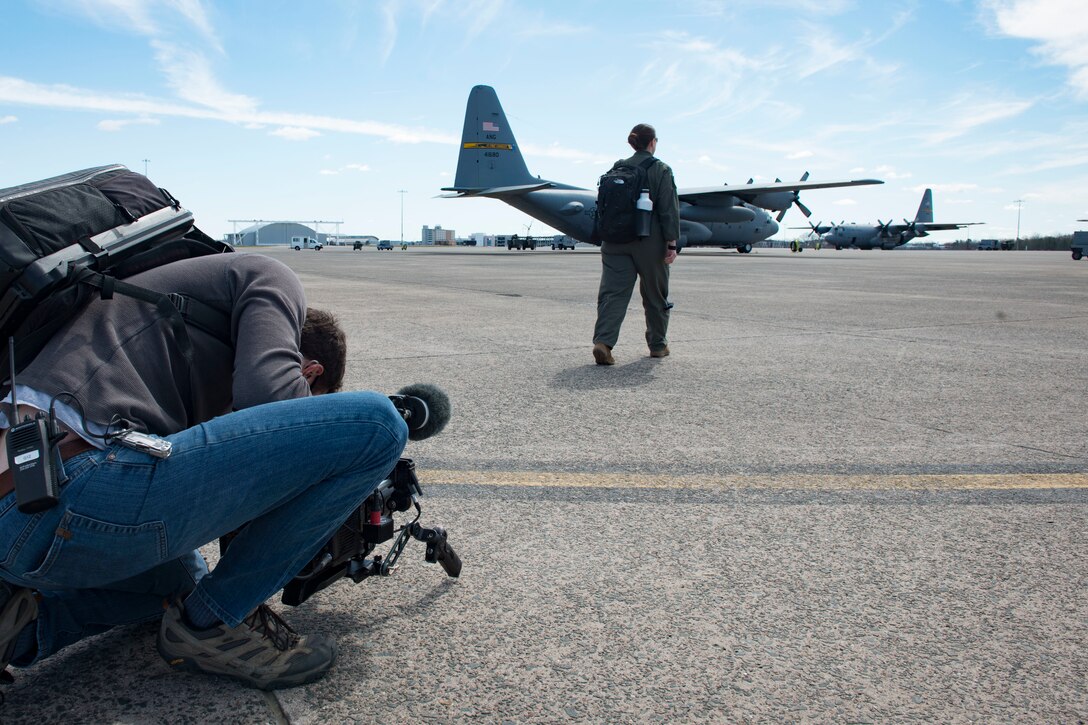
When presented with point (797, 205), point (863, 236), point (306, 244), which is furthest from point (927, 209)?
point (306, 244)

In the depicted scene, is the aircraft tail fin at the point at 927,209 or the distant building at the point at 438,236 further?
the distant building at the point at 438,236

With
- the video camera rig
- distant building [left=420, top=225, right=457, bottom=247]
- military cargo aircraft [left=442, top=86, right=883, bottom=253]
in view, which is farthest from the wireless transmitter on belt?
distant building [left=420, top=225, right=457, bottom=247]

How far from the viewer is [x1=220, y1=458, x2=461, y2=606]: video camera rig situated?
7.57 ft

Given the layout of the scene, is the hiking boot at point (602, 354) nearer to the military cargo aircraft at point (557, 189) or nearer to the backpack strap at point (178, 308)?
the backpack strap at point (178, 308)

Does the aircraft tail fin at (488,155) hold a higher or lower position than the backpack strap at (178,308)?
higher

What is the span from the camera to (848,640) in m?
2.31

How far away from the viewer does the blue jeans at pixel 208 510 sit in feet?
5.71

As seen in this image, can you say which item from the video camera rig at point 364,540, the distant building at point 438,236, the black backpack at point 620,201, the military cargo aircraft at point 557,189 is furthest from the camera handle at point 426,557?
the distant building at point 438,236

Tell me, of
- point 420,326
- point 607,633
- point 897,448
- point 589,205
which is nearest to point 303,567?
point 607,633

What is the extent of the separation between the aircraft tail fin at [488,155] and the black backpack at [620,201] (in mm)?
30203

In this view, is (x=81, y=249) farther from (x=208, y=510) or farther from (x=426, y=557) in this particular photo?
(x=426, y=557)

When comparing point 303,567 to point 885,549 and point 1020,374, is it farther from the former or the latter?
point 1020,374

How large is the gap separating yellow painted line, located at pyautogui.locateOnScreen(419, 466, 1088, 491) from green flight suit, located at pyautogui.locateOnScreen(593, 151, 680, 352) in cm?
315

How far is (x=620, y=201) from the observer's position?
684cm
